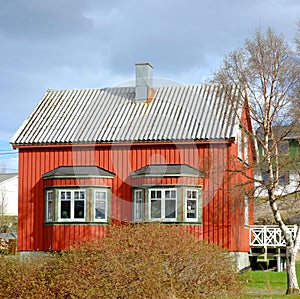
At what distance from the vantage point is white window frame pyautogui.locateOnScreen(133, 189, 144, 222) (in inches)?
993

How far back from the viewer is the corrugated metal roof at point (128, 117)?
26.2 metres

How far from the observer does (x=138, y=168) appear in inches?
1032

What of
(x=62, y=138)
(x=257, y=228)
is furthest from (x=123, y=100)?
(x=257, y=228)

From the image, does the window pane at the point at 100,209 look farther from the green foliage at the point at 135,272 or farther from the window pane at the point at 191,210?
the green foliage at the point at 135,272

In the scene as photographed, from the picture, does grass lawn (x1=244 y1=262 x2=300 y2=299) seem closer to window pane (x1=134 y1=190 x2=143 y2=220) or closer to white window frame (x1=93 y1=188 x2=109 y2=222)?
window pane (x1=134 y1=190 x2=143 y2=220)

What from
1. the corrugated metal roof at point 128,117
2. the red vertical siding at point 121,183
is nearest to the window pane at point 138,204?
the red vertical siding at point 121,183

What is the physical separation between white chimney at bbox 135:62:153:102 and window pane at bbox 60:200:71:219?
595 cm

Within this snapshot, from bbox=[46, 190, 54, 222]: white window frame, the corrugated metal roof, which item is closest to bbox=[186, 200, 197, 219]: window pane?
the corrugated metal roof

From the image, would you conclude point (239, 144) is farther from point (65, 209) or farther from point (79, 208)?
point (65, 209)

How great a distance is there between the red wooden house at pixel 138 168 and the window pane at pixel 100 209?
0.04m

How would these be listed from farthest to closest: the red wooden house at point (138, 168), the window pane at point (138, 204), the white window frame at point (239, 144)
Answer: the white window frame at point (239, 144) < the window pane at point (138, 204) < the red wooden house at point (138, 168)

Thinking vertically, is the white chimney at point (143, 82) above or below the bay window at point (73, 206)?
above

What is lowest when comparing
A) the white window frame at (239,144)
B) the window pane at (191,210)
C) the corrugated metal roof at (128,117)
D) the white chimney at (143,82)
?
the window pane at (191,210)

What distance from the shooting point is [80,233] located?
25438 mm
